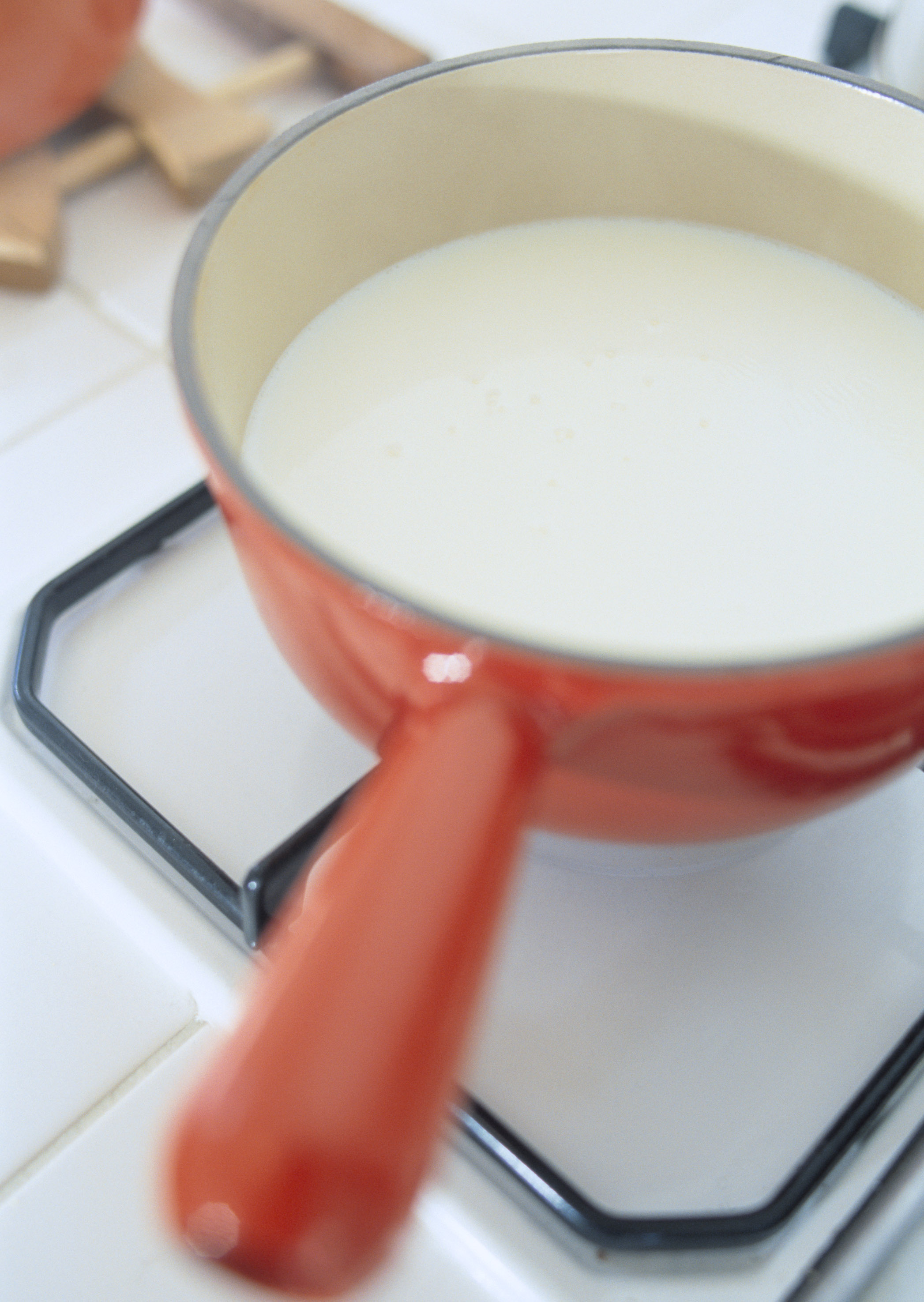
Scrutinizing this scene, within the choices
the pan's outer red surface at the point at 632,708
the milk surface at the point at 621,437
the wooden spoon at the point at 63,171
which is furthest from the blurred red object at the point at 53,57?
the pan's outer red surface at the point at 632,708

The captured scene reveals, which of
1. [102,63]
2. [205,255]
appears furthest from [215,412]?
[102,63]

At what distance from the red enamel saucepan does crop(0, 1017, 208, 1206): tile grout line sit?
1.8 inches

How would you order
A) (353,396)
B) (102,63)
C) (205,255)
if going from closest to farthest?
1. (205,255)
2. (353,396)
3. (102,63)

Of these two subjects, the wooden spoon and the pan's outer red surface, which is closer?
the pan's outer red surface

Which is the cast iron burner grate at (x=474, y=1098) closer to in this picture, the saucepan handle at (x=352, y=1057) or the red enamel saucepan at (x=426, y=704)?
the red enamel saucepan at (x=426, y=704)

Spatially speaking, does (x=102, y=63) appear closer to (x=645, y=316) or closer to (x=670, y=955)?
(x=645, y=316)

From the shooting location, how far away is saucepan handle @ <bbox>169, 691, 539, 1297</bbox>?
19cm

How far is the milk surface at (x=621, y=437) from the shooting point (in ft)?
1.19

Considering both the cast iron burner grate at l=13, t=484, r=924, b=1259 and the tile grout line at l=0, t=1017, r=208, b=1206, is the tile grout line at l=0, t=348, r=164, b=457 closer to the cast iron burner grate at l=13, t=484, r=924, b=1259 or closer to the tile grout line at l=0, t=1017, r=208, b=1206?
the cast iron burner grate at l=13, t=484, r=924, b=1259

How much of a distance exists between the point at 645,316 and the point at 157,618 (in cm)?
21

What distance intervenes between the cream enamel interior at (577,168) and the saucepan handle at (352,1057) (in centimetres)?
20

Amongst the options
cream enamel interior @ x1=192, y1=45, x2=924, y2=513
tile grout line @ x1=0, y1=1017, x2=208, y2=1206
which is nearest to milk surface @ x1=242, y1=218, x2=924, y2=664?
cream enamel interior @ x1=192, y1=45, x2=924, y2=513

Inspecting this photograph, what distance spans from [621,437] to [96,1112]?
0.26 meters

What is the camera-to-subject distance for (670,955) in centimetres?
37
